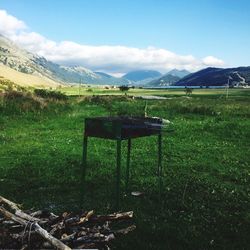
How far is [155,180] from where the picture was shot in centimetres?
1688

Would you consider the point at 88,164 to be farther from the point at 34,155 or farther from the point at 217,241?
the point at 217,241

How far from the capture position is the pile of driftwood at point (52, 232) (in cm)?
873

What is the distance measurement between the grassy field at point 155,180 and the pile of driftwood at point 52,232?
2.65 feet

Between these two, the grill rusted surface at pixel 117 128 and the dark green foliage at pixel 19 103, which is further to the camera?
the dark green foliage at pixel 19 103

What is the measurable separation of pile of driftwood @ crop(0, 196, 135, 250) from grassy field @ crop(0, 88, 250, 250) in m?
0.81

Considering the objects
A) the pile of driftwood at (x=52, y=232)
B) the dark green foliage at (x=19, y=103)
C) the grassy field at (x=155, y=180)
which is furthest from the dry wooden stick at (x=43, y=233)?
the dark green foliage at (x=19, y=103)

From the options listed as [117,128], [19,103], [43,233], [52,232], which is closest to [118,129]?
[117,128]

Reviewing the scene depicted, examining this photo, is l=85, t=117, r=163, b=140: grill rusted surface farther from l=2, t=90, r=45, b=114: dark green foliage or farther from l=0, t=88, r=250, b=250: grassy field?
l=2, t=90, r=45, b=114: dark green foliage

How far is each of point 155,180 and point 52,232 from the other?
839 cm

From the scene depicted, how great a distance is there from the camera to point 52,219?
961 cm

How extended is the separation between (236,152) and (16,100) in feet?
82.5

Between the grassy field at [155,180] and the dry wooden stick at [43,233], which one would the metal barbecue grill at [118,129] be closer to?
the grassy field at [155,180]

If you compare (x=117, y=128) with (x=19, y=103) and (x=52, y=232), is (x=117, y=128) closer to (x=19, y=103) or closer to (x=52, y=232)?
(x=52, y=232)

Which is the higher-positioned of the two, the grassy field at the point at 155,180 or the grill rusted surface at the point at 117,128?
the grill rusted surface at the point at 117,128
